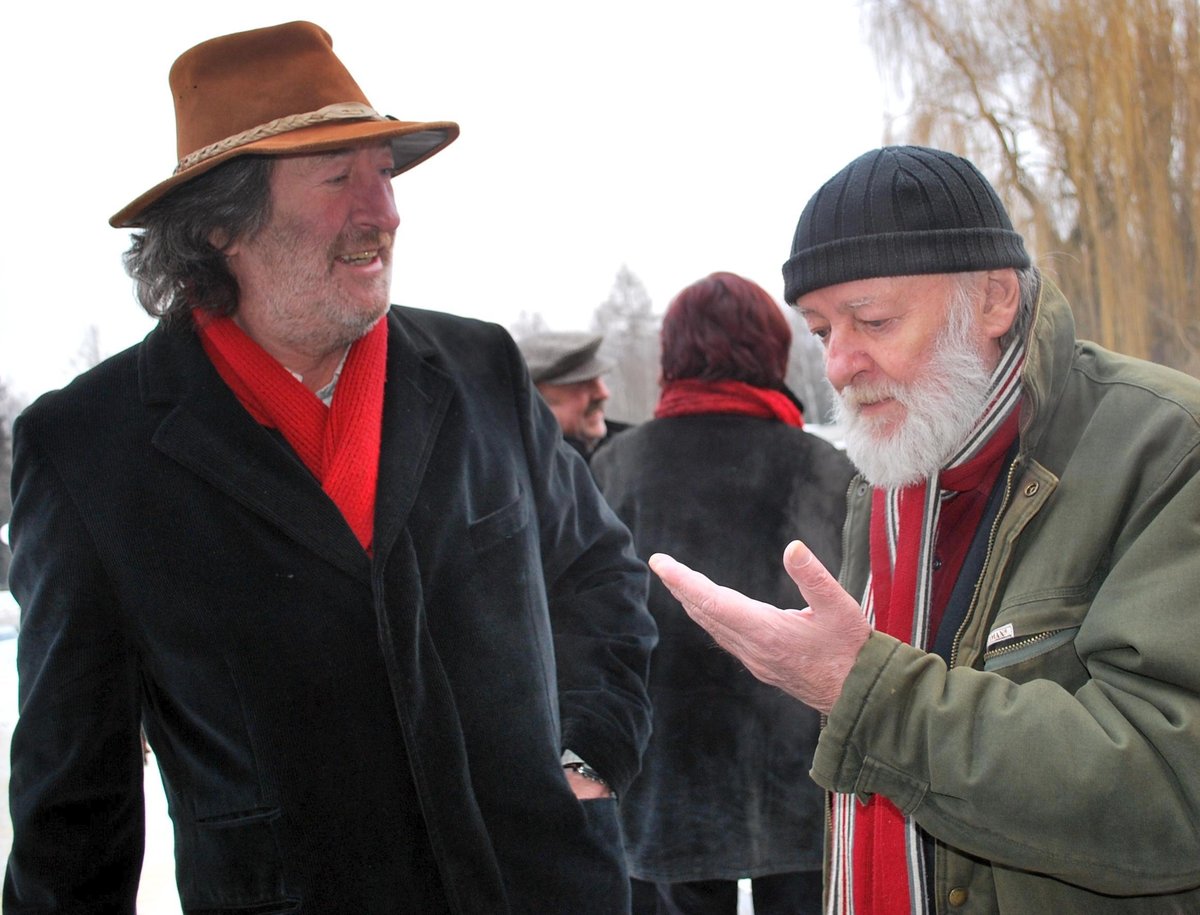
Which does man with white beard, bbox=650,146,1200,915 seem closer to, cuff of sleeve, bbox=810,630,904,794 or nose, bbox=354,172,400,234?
cuff of sleeve, bbox=810,630,904,794

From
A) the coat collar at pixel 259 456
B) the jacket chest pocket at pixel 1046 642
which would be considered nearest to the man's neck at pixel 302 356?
the coat collar at pixel 259 456

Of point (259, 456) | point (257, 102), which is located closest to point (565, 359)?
point (257, 102)

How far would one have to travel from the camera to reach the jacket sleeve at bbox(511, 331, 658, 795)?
6.40 feet

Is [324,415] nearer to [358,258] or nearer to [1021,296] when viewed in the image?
[358,258]

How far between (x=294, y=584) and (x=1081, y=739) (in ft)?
3.68

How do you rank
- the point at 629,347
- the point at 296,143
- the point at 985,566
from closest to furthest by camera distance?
the point at 985,566 → the point at 296,143 → the point at 629,347

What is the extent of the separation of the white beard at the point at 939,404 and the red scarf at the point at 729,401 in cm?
134

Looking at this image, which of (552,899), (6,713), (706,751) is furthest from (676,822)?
(6,713)

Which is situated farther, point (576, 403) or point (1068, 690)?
point (576, 403)

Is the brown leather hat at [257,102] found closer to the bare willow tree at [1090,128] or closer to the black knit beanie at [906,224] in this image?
the black knit beanie at [906,224]

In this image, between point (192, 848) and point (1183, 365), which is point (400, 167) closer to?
point (192, 848)

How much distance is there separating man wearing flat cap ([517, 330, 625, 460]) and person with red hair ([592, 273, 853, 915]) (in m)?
1.12

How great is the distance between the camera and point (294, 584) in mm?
1666

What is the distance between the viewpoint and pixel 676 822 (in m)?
2.80
